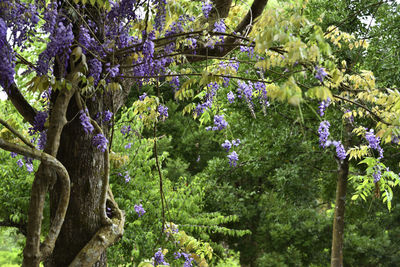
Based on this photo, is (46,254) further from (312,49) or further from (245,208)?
(245,208)

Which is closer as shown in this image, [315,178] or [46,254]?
[46,254]

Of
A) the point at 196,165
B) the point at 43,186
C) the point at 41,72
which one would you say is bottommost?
the point at 43,186

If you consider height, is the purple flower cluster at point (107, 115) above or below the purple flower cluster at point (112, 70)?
below

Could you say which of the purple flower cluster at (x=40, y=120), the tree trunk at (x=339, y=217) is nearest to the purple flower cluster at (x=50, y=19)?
the purple flower cluster at (x=40, y=120)

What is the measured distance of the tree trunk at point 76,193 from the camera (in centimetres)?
286

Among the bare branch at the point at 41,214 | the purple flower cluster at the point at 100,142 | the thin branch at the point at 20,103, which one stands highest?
the thin branch at the point at 20,103

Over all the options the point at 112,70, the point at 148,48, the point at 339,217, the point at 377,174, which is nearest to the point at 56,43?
the point at 112,70

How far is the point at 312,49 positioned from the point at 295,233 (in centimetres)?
1125

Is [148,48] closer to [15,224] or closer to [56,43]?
[56,43]

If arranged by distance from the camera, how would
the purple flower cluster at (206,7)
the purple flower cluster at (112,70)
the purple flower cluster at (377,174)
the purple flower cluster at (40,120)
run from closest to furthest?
1. the purple flower cluster at (112,70)
2. the purple flower cluster at (40,120)
3. the purple flower cluster at (206,7)
4. the purple flower cluster at (377,174)

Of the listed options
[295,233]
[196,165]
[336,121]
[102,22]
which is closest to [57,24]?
[102,22]

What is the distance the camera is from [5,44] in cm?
234

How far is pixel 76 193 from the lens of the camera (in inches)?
113

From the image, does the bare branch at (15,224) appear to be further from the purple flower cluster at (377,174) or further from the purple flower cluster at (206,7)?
the purple flower cluster at (206,7)
